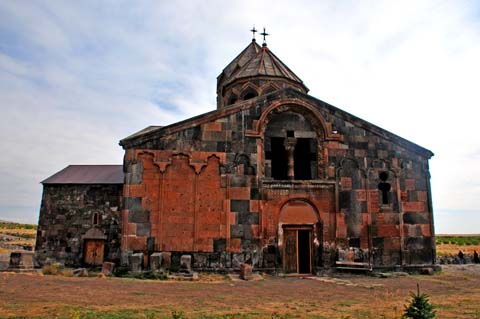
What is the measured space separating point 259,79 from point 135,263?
9281 mm

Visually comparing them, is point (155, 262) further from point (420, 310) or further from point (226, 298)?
point (420, 310)

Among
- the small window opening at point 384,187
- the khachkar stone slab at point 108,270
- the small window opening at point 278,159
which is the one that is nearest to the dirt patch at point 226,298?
the khachkar stone slab at point 108,270

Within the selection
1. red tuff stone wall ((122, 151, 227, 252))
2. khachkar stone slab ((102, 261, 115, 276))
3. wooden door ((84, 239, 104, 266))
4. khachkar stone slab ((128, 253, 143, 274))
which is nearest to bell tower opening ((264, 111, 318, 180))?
red tuff stone wall ((122, 151, 227, 252))

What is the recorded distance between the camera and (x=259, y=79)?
16.9m

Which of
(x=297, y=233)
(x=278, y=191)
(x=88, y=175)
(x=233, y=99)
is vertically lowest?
(x=297, y=233)

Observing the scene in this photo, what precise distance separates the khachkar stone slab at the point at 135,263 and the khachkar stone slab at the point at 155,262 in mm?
312

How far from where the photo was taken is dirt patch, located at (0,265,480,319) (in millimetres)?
6184

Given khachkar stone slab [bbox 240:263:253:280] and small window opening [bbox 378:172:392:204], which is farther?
small window opening [bbox 378:172:392:204]

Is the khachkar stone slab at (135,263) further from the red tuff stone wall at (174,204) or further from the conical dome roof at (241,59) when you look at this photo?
the conical dome roof at (241,59)

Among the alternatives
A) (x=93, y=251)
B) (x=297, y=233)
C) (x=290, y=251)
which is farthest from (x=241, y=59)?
(x=93, y=251)

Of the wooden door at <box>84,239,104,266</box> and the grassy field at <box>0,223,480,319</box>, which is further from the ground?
the wooden door at <box>84,239,104,266</box>

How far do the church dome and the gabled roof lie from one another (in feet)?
18.6

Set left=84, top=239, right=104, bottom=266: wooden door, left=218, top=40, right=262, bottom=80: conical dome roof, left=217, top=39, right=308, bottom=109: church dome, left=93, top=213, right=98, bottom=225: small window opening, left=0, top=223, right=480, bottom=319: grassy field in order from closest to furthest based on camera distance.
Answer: left=0, top=223, right=480, bottom=319: grassy field
left=84, top=239, right=104, bottom=266: wooden door
left=93, top=213, right=98, bottom=225: small window opening
left=217, top=39, right=308, bottom=109: church dome
left=218, top=40, right=262, bottom=80: conical dome roof

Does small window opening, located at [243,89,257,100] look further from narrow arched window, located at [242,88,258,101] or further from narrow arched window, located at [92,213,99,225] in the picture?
narrow arched window, located at [92,213,99,225]
